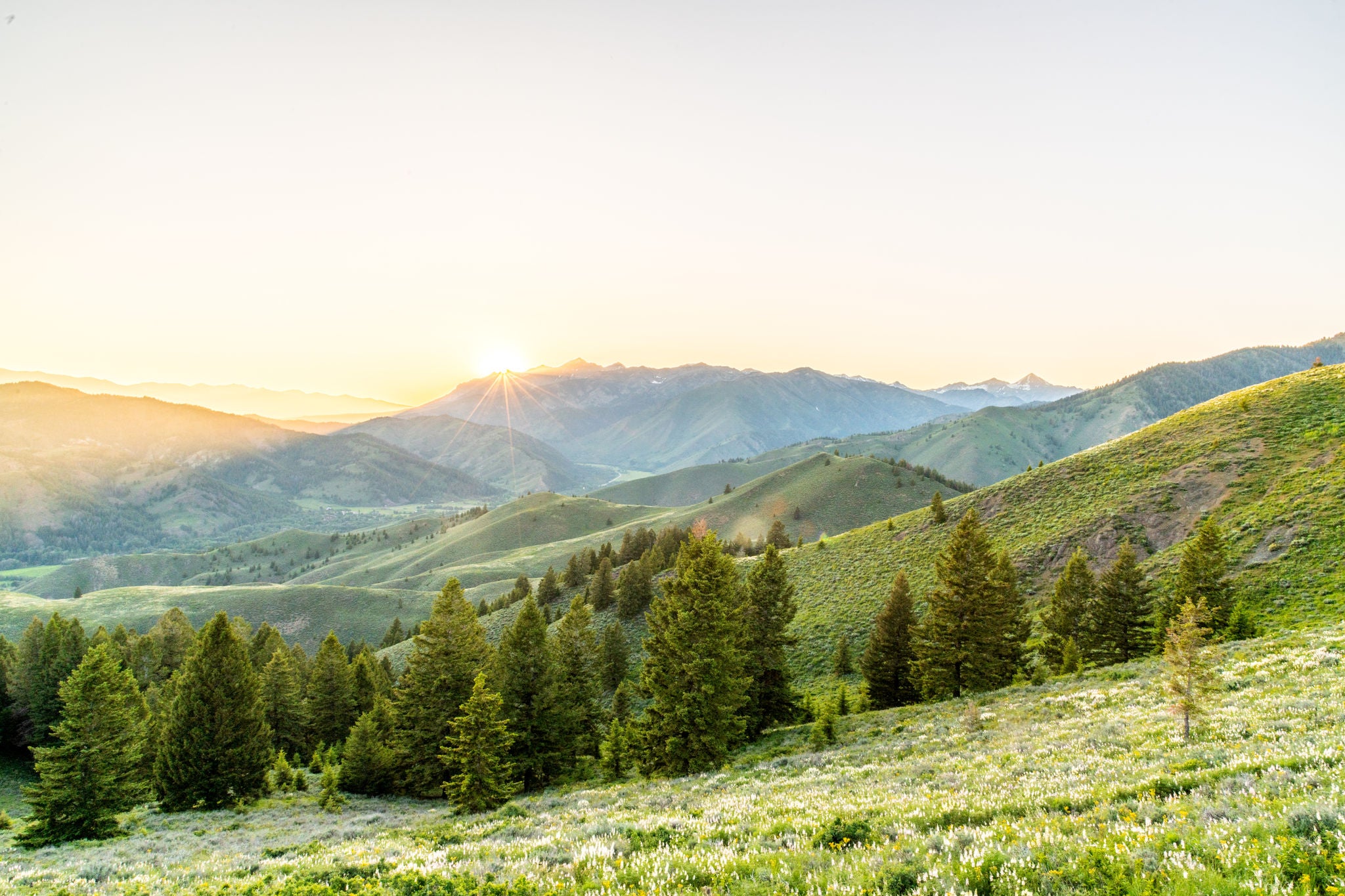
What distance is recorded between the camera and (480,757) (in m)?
26.8

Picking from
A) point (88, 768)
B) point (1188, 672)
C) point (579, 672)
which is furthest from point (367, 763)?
point (1188, 672)

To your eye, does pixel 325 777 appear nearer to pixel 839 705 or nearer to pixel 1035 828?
pixel 839 705

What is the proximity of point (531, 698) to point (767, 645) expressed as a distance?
14768 mm

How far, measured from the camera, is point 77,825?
26.8m

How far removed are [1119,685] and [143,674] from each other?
3572 inches

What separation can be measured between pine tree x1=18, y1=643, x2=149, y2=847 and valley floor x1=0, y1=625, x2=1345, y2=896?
11.3ft

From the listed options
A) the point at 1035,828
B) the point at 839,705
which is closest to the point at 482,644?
the point at 839,705

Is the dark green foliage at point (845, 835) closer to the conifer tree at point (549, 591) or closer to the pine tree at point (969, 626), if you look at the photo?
the pine tree at point (969, 626)

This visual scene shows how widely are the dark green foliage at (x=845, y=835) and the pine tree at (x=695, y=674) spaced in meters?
17.2

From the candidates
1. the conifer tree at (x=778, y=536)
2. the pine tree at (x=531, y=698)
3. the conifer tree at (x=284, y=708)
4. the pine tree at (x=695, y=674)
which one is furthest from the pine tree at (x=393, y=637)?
the pine tree at (x=695, y=674)

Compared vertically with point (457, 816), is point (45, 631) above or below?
above

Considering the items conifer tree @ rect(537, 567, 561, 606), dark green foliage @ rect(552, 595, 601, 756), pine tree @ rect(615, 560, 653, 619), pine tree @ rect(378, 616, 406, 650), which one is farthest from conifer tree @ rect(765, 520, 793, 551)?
pine tree @ rect(378, 616, 406, 650)

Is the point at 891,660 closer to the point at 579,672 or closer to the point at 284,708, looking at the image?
the point at 579,672

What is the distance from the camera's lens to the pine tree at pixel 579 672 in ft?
117
